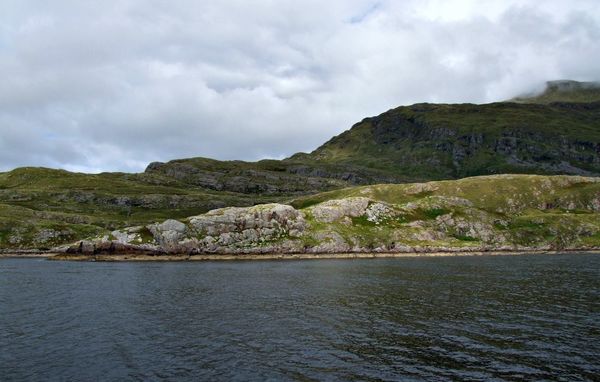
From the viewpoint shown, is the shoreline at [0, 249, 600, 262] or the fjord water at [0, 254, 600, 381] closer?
the fjord water at [0, 254, 600, 381]

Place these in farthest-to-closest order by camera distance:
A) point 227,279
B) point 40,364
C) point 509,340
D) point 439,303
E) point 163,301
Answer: point 227,279 → point 163,301 → point 439,303 → point 509,340 → point 40,364

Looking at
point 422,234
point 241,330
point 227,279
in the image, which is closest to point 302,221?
point 422,234

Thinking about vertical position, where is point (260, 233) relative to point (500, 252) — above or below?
above

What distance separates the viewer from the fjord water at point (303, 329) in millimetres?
37094

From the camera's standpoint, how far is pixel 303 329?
52.1 meters

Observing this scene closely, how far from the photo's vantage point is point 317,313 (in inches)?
2426

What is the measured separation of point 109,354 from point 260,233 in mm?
134808

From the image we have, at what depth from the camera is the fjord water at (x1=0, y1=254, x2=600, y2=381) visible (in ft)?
122

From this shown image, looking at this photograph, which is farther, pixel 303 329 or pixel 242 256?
pixel 242 256

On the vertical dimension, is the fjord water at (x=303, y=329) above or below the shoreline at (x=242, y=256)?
below

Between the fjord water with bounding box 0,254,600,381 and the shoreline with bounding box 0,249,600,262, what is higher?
the shoreline with bounding box 0,249,600,262

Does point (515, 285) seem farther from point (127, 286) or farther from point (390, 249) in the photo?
point (390, 249)

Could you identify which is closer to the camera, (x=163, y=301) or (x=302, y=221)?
(x=163, y=301)

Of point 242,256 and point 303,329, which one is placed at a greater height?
point 242,256
